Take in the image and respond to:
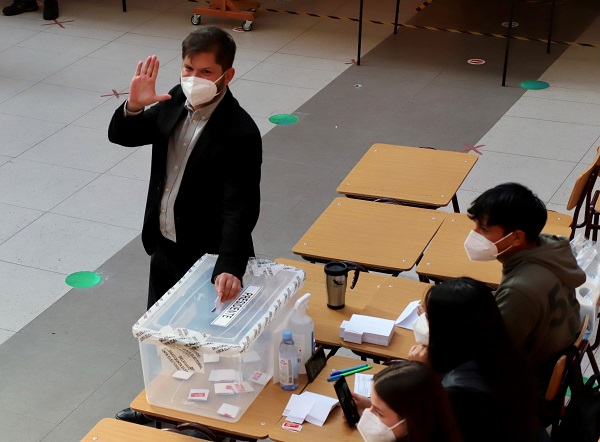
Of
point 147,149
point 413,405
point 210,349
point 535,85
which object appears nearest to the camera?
point 413,405

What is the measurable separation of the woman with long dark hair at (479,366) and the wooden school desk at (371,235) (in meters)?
1.47

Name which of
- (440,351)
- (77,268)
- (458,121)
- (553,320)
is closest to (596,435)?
(553,320)

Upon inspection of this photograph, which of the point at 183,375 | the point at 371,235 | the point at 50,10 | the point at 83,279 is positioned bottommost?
the point at 83,279

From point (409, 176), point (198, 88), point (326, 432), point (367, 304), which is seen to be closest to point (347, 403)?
point (326, 432)

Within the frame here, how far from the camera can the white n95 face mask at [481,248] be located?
12.6 feet

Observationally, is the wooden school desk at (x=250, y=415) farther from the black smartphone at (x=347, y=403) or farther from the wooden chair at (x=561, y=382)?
the wooden chair at (x=561, y=382)

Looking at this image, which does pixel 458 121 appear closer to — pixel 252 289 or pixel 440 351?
pixel 252 289

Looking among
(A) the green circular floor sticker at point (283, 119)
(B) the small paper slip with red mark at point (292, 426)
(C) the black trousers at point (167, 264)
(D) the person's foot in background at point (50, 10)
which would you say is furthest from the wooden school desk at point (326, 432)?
(D) the person's foot in background at point (50, 10)

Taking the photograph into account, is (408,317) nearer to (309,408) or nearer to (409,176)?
(309,408)

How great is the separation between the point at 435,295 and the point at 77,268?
352 cm

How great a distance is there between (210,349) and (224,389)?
24cm

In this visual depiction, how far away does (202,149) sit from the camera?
13.0ft

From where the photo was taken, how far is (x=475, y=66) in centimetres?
938

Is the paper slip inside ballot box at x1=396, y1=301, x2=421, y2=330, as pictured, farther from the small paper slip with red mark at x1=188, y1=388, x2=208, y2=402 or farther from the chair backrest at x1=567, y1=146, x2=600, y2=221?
the chair backrest at x1=567, y1=146, x2=600, y2=221
